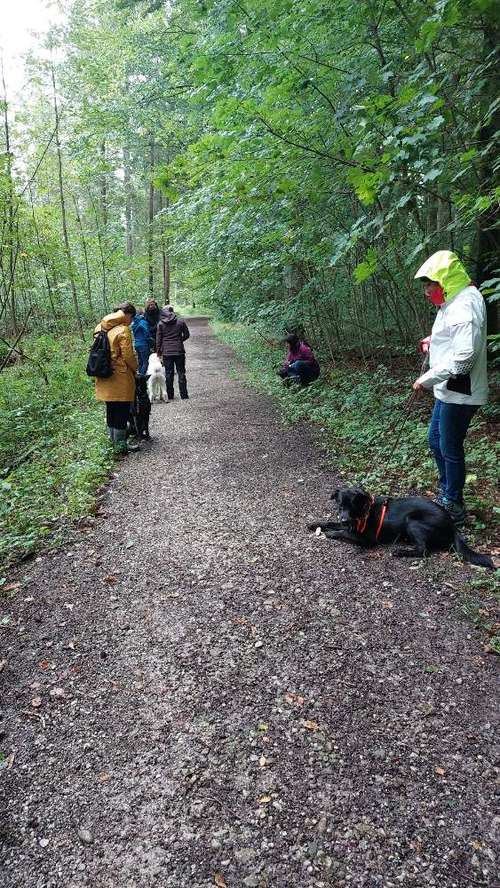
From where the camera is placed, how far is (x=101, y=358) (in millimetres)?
6125

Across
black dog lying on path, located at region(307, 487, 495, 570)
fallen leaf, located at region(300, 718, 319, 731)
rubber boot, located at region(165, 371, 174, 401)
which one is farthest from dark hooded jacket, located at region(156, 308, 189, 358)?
fallen leaf, located at region(300, 718, 319, 731)

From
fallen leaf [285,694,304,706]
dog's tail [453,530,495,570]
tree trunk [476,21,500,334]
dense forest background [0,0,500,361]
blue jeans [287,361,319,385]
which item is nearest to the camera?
fallen leaf [285,694,304,706]

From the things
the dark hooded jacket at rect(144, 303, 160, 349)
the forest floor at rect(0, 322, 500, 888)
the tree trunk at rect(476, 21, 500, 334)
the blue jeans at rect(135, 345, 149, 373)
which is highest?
the tree trunk at rect(476, 21, 500, 334)

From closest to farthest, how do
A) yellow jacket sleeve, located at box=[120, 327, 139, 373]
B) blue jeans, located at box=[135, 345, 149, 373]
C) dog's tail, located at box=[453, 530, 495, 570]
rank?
dog's tail, located at box=[453, 530, 495, 570] < yellow jacket sleeve, located at box=[120, 327, 139, 373] < blue jeans, located at box=[135, 345, 149, 373]

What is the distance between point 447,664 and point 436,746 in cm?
56

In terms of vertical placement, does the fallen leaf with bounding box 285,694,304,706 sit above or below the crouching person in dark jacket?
below

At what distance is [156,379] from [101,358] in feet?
12.3

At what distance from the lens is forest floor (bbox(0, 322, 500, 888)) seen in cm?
183

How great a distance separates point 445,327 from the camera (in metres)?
3.76

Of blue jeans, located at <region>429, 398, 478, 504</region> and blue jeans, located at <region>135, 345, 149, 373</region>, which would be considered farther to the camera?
blue jeans, located at <region>135, 345, 149, 373</region>

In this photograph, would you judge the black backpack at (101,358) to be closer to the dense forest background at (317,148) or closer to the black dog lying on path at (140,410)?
the black dog lying on path at (140,410)

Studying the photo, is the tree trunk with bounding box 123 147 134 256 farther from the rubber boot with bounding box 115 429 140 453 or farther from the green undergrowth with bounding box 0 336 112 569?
the rubber boot with bounding box 115 429 140 453

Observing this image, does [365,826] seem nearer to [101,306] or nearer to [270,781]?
[270,781]

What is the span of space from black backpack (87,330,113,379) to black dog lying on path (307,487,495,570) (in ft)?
11.8
